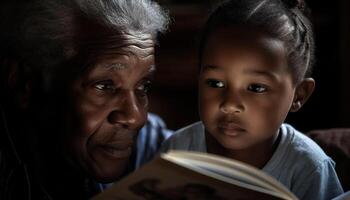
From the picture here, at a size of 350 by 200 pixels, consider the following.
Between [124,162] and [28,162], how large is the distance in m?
0.28

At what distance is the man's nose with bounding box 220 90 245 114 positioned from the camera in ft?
5.30

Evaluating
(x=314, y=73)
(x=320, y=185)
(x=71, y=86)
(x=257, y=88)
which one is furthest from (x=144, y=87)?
(x=314, y=73)

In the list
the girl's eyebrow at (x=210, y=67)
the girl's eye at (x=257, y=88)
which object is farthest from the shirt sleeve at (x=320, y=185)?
the girl's eyebrow at (x=210, y=67)

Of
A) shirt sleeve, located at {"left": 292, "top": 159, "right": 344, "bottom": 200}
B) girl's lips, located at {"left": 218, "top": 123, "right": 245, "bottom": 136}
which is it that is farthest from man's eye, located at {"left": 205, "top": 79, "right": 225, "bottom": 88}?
shirt sleeve, located at {"left": 292, "top": 159, "right": 344, "bottom": 200}

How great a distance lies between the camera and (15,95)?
1694mm

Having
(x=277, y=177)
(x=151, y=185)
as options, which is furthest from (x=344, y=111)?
(x=151, y=185)

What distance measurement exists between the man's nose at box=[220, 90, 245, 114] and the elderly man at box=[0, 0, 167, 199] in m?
0.24

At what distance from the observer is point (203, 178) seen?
1.15m

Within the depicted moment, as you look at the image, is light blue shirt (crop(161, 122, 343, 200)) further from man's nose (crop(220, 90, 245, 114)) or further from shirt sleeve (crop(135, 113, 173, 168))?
shirt sleeve (crop(135, 113, 173, 168))

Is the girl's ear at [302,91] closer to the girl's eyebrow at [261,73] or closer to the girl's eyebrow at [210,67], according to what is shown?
the girl's eyebrow at [261,73]

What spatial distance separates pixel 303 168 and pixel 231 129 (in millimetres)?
241

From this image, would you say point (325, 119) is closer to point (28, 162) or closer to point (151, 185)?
point (28, 162)

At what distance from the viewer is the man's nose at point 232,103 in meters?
1.61

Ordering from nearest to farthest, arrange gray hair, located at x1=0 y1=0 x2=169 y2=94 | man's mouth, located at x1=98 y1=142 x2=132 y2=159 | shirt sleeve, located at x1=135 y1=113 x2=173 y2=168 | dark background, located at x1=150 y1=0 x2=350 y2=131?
gray hair, located at x1=0 y1=0 x2=169 y2=94 < man's mouth, located at x1=98 y1=142 x2=132 y2=159 < shirt sleeve, located at x1=135 y1=113 x2=173 y2=168 < dark background, located at x1=150 y1=0 x2=350 y2=131
